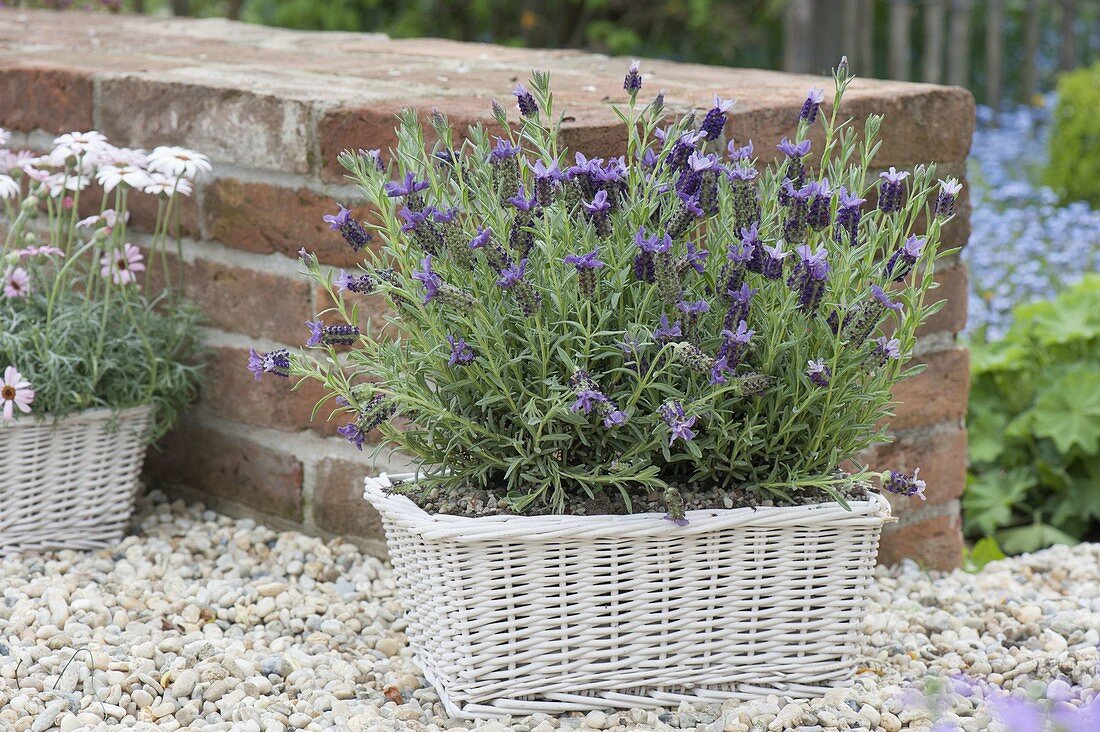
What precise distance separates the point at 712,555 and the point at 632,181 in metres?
0.51

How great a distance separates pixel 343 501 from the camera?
2.58m

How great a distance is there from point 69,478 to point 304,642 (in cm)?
66

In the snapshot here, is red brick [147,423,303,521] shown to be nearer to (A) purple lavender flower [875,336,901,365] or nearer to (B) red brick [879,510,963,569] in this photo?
(B) red brick [879,510,963,569]

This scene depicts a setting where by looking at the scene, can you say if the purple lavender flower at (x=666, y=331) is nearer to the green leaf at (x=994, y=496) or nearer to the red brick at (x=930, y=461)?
the red brick at (x=930, y=461)

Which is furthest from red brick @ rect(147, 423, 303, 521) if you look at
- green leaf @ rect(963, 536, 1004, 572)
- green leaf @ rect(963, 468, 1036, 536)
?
green leaf @ rect(963, 468, 1036, 536)

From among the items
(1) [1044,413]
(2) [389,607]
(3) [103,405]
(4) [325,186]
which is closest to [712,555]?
(2) [389,607]

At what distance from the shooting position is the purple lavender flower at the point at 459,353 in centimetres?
170

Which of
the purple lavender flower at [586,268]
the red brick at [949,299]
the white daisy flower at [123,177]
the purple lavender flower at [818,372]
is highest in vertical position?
the white daisy flower at [123,177]

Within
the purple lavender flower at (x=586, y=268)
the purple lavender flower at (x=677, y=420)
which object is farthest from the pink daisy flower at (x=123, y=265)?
the purple lavender flower at (x=677, y=420)

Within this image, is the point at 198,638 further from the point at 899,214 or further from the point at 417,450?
the point at 899,214

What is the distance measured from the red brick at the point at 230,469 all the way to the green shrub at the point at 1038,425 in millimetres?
1626

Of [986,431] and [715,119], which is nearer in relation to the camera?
[715,119]

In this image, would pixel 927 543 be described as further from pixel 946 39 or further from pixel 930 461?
pixel 946 39

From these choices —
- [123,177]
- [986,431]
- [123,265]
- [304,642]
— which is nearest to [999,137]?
[986,431]
